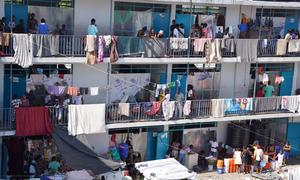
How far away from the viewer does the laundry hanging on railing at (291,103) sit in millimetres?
27956

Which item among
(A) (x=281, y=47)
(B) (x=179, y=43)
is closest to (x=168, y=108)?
(B) (x=179, y=43)

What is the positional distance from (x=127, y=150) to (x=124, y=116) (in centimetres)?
192

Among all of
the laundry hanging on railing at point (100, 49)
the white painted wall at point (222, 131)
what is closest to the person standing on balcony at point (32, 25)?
the laundry hanging on railing at point (100, 49)

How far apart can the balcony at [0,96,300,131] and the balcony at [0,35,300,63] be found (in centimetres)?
223

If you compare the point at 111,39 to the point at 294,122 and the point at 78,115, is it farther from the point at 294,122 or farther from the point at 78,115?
the point at 294,122

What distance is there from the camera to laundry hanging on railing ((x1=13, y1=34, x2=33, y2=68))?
21.2 metres

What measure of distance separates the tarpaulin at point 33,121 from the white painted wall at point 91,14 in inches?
157

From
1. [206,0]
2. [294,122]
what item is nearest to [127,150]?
[206,0]

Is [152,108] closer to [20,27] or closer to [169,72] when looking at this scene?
[169,72]

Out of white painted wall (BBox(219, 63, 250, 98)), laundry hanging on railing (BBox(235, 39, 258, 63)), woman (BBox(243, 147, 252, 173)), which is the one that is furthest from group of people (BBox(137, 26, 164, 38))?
woman (BBox(243, 147, 252, 173))

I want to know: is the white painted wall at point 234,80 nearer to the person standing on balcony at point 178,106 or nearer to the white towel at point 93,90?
the person standing on balcony at point 178,106

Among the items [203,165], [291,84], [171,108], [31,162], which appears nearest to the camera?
[31,162]

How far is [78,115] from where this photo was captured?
22.8 metres

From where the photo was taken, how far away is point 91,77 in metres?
24.4
